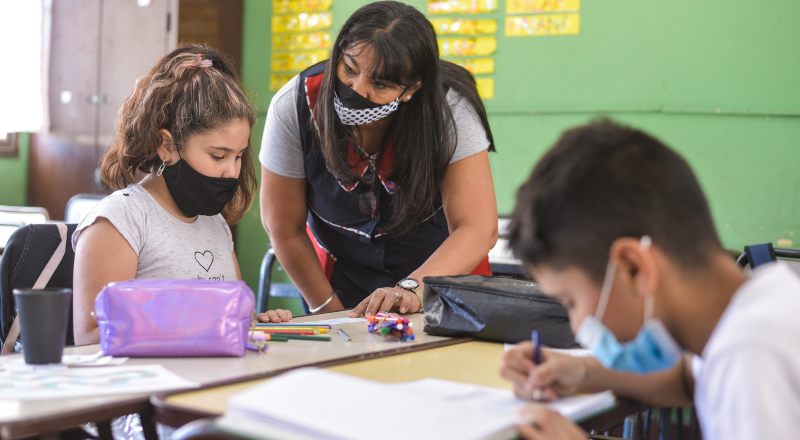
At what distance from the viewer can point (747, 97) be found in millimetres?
3916

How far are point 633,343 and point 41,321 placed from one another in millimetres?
869

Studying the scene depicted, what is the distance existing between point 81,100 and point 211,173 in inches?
140

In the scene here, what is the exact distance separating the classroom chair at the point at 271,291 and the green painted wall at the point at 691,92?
3.62 feet

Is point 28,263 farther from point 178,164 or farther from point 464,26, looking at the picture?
point 464,26

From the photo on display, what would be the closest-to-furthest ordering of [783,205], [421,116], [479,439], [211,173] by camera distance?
1. [479,439]
2. [211,173]
3. [421,116]
4. [783,205]

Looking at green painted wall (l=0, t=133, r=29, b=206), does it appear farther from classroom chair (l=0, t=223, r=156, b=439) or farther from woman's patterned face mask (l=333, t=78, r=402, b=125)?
woman's patterned face mask (l=333, t=78, r=402, b=125)

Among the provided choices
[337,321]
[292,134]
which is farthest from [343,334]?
[292,134]

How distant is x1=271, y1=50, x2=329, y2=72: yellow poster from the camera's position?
5.02 meters

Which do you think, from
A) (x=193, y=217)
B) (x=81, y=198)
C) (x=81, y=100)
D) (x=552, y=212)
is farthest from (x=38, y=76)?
(x=552, y=212)

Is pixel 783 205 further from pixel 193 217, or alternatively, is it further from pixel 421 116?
pixel 193 217

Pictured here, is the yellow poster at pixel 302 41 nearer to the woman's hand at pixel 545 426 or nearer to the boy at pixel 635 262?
the boy at pixel 635 262

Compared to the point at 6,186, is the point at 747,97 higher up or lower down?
higher up

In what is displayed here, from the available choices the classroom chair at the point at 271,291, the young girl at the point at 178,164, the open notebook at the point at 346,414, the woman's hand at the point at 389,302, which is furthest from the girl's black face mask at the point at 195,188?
the classroom chair at the point at 271,291

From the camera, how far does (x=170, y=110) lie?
6.59ft
